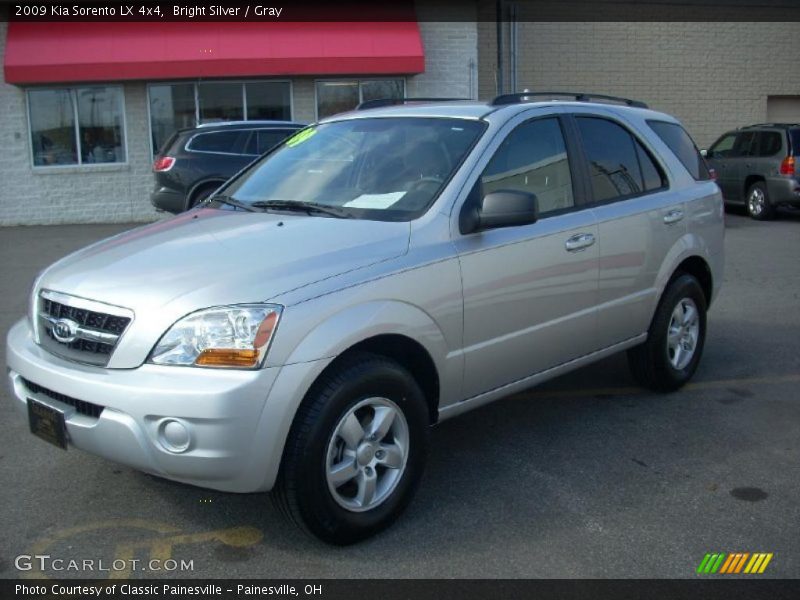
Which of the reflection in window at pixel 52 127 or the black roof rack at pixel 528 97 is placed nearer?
the black roof rack at pixel 528 97

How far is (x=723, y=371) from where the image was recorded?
6.28 m

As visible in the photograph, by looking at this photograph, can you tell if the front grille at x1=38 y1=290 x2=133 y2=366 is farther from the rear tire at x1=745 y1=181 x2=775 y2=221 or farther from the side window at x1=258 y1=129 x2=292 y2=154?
the rear tire at x1=745 y1=181 x2=775 y2=221

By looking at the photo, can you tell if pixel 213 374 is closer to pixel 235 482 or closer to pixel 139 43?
pixel 235 482

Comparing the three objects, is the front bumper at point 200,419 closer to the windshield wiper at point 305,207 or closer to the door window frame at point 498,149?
the windshield wiper at point 305,207

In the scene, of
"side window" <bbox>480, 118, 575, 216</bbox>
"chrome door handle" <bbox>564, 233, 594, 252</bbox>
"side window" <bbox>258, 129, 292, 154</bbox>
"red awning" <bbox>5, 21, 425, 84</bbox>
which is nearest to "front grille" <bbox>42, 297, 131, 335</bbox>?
"side window" <bbox>480, 118, 575, 216</bbox>

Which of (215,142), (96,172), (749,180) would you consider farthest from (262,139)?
(749,180)

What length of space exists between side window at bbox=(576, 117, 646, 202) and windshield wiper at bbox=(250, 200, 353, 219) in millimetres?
1639

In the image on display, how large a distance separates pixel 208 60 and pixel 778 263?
11.3 meters

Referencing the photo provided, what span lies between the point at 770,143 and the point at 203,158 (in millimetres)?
10535

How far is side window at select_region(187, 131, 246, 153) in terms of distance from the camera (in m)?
13.1

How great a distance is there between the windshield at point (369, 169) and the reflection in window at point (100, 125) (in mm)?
14140

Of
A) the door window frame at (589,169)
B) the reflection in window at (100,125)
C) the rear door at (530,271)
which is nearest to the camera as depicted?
the rear door at (530,271)

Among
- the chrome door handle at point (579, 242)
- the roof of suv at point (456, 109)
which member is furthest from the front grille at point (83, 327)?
the chrome door handle at point (579, 242)

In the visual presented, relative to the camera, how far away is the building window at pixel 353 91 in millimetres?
18578
